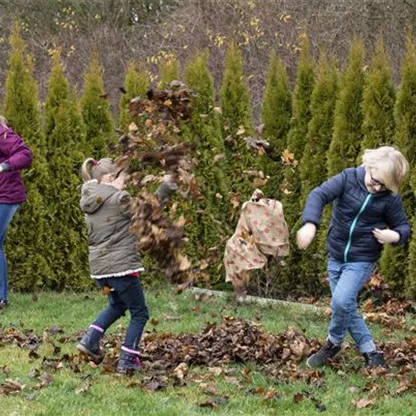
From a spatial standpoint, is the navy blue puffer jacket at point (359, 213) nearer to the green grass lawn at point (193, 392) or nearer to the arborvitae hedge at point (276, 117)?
the green grass lawn at point (193, 392)

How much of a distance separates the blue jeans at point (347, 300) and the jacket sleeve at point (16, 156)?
3.94 metres

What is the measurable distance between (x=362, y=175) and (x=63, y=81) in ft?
17.9

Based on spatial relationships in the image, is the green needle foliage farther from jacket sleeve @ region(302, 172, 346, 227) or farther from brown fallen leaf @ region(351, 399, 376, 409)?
brown fallen leaf @ region(351, 399, 376, 409)

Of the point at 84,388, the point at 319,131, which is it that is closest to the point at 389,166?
the point at 84,388

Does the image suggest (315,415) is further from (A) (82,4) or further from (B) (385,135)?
(A) (82,4)

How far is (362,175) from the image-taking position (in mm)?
5824

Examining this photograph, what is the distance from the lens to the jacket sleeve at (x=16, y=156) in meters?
8.64

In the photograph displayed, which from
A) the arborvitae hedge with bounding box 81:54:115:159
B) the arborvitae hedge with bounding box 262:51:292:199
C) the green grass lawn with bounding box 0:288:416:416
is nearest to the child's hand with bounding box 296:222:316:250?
the green grass lawn with bounding box 0:288:416:416

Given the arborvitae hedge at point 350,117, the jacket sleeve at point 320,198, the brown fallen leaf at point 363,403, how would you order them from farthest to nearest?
the arborvitae hedge at point 350,117
the jacket sleeve at point 320,198
the brown fallen leaf at point 363,403

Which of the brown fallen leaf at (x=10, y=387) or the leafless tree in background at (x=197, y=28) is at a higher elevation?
the leafless tree in background at (x=197, y=28)

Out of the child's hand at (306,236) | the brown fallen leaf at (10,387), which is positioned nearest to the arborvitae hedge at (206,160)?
the child's hand at (306,236)

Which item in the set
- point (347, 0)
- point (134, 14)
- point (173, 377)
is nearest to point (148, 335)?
point (173, 377)

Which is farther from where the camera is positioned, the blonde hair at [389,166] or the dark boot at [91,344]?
the dark boot at [91,344]

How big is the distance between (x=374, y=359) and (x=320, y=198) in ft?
4.12
